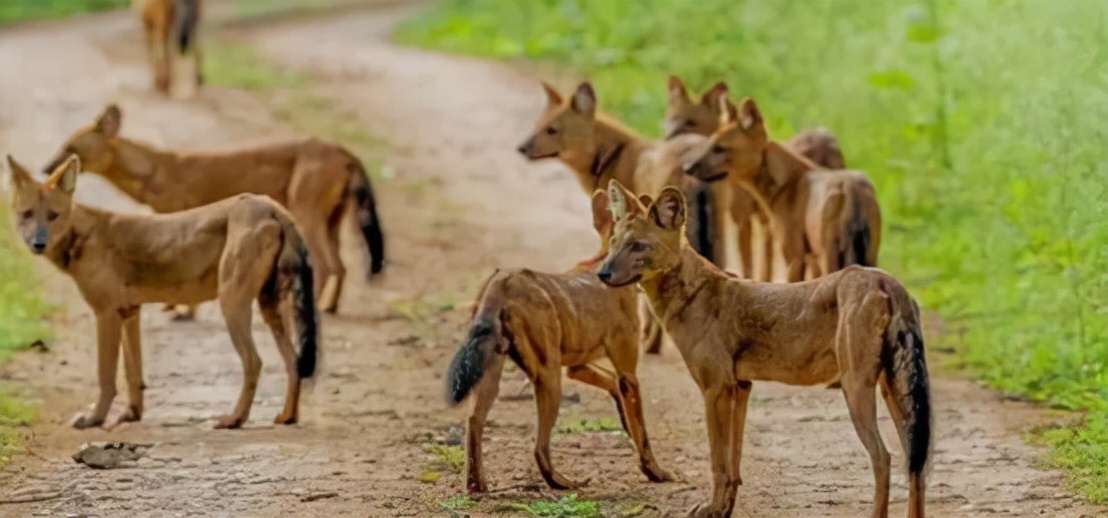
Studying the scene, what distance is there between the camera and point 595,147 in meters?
12.9

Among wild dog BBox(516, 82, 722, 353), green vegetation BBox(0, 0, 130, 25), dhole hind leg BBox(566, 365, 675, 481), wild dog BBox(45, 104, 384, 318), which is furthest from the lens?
green vegetation BBox(0, 0, 130, 25)

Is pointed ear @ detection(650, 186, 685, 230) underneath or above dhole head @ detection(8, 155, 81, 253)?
Result: above

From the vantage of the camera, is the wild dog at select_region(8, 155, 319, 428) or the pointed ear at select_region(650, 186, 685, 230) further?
the wild dog at select_region(8, 155, 319, 428)

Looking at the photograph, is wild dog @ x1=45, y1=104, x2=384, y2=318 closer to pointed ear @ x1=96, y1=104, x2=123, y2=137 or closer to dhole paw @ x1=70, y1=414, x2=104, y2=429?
pointed ear @ x1=96, y1=104, x2=123, y2=137

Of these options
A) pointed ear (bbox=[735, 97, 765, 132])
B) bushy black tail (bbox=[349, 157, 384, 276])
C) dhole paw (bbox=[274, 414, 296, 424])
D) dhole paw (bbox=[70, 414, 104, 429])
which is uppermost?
pointed ear (bbox=[735, 97, 765, 132])

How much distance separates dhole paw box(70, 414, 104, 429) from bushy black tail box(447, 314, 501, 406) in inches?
107

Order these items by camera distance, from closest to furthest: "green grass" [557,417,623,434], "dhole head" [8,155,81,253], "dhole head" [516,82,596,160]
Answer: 1. "green grass" [557,417,623,434]
2. "dhole head" [8,155,81,253]
3. "dhole head" [516,82,596,160]

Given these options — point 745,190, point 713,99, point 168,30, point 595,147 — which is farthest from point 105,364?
point 168,30

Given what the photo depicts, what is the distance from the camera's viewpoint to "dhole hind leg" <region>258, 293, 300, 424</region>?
34.8ft

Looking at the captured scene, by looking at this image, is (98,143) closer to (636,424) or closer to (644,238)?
(636,424)

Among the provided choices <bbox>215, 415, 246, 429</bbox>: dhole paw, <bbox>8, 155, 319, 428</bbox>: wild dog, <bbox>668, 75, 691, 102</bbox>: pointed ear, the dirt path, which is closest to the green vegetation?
the dirt path

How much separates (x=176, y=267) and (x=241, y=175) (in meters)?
2.57

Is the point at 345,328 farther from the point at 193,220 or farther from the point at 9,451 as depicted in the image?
the point at 9,451

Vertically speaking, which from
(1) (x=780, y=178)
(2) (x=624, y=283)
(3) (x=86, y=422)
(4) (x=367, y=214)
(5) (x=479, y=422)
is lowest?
(3) (x=86, y=422)
